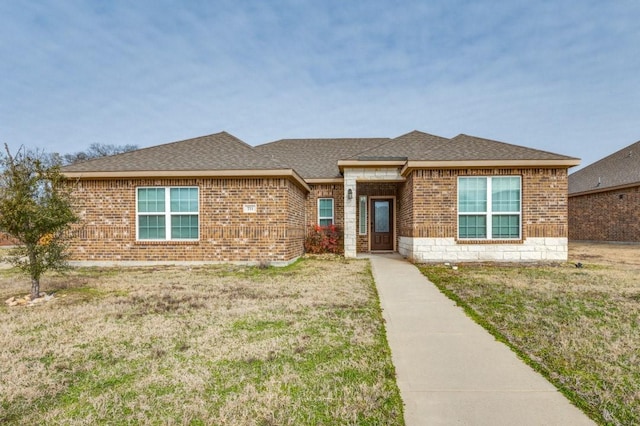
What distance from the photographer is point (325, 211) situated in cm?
1460

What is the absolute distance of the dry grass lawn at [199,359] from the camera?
7.93ft

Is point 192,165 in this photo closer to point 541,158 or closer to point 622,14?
point 541,158

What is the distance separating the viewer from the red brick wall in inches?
417

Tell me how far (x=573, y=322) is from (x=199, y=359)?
4.67 metres

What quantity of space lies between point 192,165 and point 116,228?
314 centimetres

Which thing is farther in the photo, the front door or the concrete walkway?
the front door

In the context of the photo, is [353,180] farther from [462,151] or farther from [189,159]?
[189,159]

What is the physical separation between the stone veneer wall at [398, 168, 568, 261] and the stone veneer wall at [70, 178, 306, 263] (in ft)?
14.4

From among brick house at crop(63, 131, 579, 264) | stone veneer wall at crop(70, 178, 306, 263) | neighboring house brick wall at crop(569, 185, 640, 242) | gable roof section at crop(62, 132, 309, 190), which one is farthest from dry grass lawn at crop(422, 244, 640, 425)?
neighboring house brick wall at crop(569, 185, 640, 242)

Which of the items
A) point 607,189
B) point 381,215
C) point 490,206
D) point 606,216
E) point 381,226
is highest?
point 607,189

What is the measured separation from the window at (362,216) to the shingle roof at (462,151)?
253cm

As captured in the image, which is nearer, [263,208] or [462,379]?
[462,379]

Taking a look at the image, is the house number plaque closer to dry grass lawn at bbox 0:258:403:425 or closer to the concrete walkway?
dry grass lawn at bbox 0:258:403:425

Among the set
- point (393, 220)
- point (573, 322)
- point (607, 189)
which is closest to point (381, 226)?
point (393, 220)
